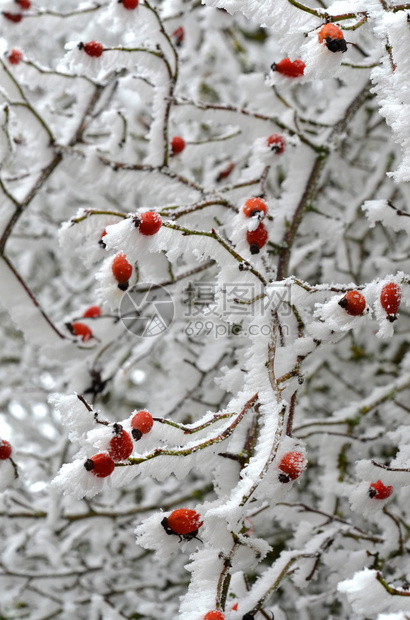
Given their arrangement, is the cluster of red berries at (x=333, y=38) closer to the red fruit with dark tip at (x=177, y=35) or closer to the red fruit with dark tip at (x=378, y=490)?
the red fruit with dark tip at (x=378, y=490)

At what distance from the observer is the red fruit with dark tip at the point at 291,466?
3.64 ft

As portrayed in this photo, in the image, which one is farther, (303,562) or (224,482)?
(303,562)

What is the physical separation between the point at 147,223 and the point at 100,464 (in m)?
0.49

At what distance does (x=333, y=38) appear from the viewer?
1.12 metres

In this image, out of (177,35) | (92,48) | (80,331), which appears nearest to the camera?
(92,48)

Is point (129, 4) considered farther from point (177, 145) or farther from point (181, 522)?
point (181, 522)

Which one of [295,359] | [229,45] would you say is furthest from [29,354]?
[295,359]

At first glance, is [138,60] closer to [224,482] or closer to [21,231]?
[224,482]

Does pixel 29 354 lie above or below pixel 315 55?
below

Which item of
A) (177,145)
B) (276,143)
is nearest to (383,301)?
(276,143)

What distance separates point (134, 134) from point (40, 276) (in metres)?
2.70

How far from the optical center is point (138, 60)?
1.77 m

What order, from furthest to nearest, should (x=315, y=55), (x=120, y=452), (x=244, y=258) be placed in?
(x=244, y=258), (x=315, y=55), (x=120, y=452)

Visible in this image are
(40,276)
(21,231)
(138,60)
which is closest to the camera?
(138,60)
